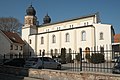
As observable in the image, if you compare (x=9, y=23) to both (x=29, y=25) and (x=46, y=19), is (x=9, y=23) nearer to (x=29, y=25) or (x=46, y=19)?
(x=29, y=25)

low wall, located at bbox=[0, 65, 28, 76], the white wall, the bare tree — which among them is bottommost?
low wall, located at bbox=[0, 65, 28, 76]

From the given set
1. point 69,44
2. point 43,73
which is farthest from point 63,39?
point 43,73

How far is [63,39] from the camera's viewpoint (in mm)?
51031

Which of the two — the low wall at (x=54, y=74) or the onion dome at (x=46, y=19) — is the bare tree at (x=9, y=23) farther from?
the low wall at (x=54, y=74)

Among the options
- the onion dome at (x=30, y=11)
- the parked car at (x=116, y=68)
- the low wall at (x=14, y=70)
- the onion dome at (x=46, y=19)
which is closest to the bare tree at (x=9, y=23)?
the onion dome at (x=30, y=11)

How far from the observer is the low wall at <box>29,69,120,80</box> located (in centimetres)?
1035

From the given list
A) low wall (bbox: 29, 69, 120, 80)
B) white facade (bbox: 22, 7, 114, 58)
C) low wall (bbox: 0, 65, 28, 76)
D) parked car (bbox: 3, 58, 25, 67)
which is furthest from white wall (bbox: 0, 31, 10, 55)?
low wall (bbox: 29, 69, 120, 80)

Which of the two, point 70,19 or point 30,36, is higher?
point 70,19

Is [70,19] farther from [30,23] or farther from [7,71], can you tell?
[7,71]

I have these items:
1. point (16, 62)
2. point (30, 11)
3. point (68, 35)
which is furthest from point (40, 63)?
point (30, 11)

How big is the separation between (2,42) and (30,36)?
1371cm

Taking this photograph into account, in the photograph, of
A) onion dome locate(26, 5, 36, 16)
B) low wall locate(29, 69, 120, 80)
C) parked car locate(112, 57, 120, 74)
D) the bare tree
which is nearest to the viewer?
low wall locate(29, 69, 120, 80)

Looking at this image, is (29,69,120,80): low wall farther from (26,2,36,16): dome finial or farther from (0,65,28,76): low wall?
(26,2,36,16): dome finial

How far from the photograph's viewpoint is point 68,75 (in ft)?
39.8
